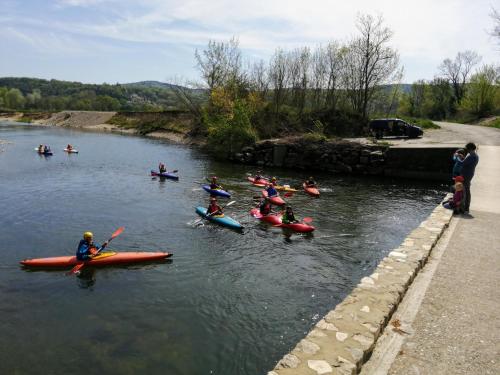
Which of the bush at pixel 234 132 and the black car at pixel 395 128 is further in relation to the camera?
A: the bush at pixel 234 132

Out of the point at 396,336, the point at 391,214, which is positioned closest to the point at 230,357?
the point at 396,336

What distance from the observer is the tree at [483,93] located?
5909 centimetres

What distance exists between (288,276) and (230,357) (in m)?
4.57

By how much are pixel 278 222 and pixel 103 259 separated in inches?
310

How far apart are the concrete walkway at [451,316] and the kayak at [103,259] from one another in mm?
8916

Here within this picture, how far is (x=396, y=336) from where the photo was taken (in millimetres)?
6242

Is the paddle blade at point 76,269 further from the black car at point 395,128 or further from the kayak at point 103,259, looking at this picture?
the black car at point 395,128

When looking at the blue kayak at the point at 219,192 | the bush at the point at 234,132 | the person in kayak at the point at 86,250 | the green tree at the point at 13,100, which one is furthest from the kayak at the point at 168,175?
the green tree at the point at 13,100

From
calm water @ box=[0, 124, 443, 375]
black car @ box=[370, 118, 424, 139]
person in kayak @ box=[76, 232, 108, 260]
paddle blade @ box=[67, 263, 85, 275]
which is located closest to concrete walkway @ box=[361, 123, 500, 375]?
calm water @ box=[0, 124, 443, 375]

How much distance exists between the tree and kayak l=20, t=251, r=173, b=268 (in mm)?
61490

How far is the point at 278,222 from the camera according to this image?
17.7 meters

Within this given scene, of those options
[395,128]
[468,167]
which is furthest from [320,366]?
[395,128]

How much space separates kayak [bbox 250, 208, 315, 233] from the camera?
16.8m

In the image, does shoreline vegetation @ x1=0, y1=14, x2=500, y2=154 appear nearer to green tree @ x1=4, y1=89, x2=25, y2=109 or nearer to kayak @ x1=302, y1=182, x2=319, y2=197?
kayak @ x1=302, y1=182, x2=319, y2=197
